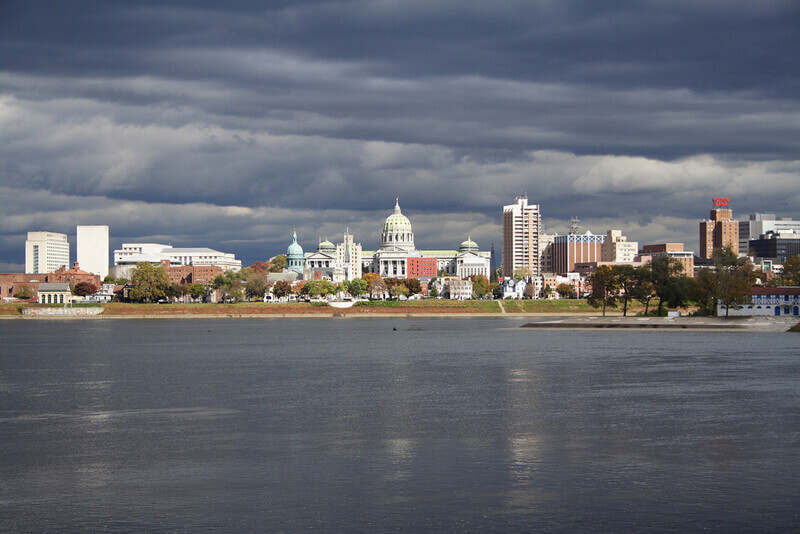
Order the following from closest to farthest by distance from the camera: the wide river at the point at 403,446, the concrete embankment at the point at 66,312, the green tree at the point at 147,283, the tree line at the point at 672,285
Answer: the wide river at the point at 403,446 < the tree line at the point at 672,285 < the concrete embankment at the point at 66,312 < the green tree at the point at 147,283

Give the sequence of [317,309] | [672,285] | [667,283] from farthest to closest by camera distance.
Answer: [317,309] → [667,283] → [672,285]

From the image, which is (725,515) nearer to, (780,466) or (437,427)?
(780,466)

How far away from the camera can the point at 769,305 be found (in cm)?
12788

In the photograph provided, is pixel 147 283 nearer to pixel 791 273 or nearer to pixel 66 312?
pixel 66 312

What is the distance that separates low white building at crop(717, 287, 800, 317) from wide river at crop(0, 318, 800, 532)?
59675mm

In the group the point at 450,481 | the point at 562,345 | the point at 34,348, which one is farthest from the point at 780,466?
the point at 34,348

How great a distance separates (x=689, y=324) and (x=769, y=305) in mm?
15355

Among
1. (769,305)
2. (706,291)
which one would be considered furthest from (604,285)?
(769,305)

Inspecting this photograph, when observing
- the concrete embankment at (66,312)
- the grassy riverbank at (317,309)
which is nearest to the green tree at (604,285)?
the grassy riverbank at (317,309)

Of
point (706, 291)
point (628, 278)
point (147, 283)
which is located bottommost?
point (706, 291)

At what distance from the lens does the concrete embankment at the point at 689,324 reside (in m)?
117

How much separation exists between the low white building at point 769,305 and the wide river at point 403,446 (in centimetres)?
5968

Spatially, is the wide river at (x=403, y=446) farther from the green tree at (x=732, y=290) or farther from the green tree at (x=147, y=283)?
the green tree at (x=147, y=283)

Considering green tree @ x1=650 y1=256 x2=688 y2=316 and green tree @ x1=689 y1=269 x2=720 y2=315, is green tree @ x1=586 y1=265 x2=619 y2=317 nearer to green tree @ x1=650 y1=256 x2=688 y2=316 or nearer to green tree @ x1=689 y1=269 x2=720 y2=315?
green tree @ x1=650 y1=256 x2=688 y2=316
